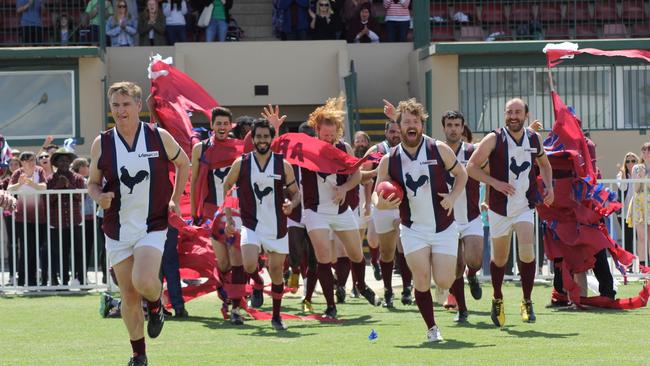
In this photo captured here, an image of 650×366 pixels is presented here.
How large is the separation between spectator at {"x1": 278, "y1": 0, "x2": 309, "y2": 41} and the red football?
56.7 ft

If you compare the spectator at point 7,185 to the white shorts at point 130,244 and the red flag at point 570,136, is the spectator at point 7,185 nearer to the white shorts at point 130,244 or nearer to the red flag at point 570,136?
the red flag at point 570,136

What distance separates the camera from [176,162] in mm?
9719

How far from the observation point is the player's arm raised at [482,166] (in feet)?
39.4

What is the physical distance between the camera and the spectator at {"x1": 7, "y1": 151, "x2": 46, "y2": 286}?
17.4 m

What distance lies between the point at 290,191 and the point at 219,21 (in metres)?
15.4

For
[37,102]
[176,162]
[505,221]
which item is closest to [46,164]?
[37,102]

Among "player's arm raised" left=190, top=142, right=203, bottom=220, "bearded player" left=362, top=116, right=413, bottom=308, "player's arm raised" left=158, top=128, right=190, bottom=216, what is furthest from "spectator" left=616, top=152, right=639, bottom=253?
"player's arm raised" left=158, top=128, right=190, bottom=216

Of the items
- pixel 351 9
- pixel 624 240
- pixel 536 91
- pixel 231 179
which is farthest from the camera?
pixel 351 9

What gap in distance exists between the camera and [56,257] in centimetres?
1769

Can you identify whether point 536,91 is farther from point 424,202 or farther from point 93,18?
point 424,202

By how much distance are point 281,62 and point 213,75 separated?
144 cm

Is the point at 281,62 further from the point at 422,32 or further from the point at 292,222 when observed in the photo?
the point at 292,222

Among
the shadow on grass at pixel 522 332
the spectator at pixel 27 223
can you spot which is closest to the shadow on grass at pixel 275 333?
the shadow on grass at pixel 522 332

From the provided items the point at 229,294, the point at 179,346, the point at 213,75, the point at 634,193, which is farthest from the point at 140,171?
the point at 213,75
